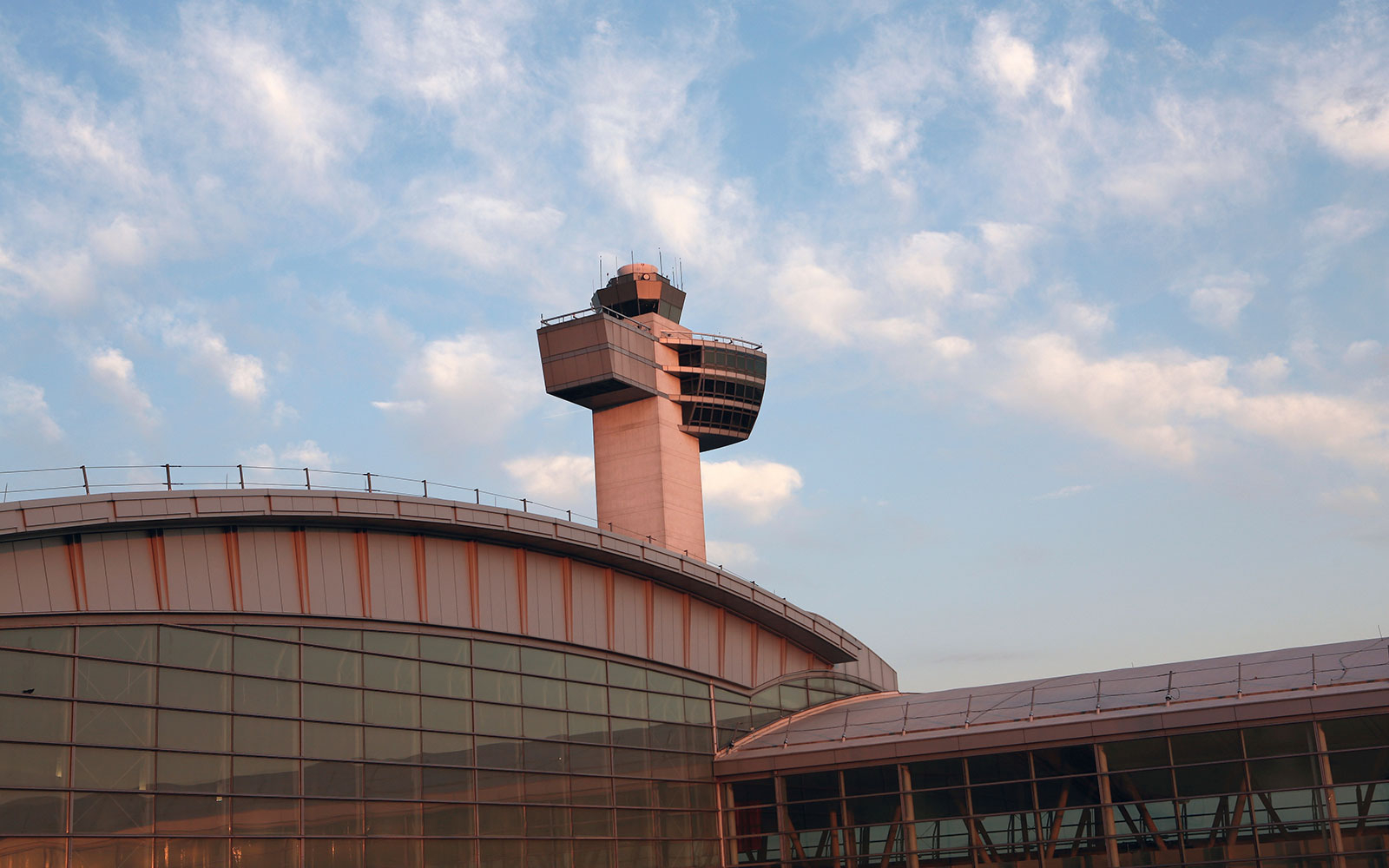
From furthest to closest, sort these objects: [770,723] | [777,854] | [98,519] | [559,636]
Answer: [770,723] < [777,854] < [559,636] < [98,519]

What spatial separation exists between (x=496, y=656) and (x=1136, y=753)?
19.2 m

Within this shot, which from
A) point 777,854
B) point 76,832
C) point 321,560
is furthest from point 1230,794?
point 76,832

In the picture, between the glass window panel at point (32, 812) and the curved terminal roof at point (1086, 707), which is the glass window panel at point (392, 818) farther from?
the curved terminal roof at point (1086, 707)

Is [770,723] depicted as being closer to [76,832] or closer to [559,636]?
[559,636]

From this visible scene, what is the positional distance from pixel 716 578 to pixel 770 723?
241 inches

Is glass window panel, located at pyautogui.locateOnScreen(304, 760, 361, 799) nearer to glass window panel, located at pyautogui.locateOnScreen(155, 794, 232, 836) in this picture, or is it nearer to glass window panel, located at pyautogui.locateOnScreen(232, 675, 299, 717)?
glass window panel, located at pyautogui.locateOnScreen(232, 675, 299, 717)

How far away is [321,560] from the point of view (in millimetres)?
37250

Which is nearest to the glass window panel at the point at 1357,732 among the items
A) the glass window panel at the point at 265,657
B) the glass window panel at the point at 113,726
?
the glass window panel at the point at 265,657

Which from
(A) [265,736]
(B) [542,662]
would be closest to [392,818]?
(A) [265,736]

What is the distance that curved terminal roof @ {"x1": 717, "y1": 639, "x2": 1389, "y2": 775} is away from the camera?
38.8 meters

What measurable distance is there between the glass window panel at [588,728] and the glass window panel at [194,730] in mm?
11592

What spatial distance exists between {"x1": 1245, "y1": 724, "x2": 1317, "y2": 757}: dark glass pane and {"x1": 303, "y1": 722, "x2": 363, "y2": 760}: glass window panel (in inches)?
981

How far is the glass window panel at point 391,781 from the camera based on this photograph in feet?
120

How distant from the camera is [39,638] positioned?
3109 centimetres
